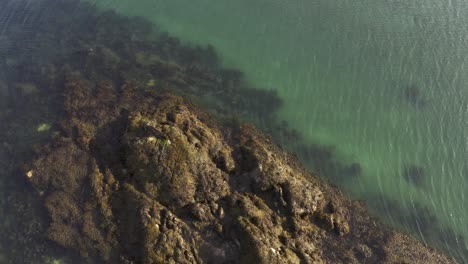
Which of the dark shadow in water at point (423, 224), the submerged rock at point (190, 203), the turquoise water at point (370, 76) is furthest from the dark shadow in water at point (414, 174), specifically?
the submerged rock at point (190, 203)

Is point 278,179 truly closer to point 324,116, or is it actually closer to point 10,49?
point 324,116

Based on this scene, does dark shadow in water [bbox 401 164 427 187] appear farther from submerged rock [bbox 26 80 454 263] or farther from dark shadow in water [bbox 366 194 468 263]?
submerged rock [bbox 26 80 454 263]

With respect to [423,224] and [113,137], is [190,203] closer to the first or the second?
[113,137]

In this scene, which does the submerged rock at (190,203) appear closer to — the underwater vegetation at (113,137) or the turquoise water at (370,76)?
the underwater vegetation at (113,137)

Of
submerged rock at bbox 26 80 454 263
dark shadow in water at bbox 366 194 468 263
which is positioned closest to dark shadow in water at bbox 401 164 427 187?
dark shadow in water at bbox 366 194 468 263

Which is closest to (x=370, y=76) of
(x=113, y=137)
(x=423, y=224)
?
(x=423, y=224)

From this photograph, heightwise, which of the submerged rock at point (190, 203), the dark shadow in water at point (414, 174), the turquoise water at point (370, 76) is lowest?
the submerged rock at point (190, 203)
